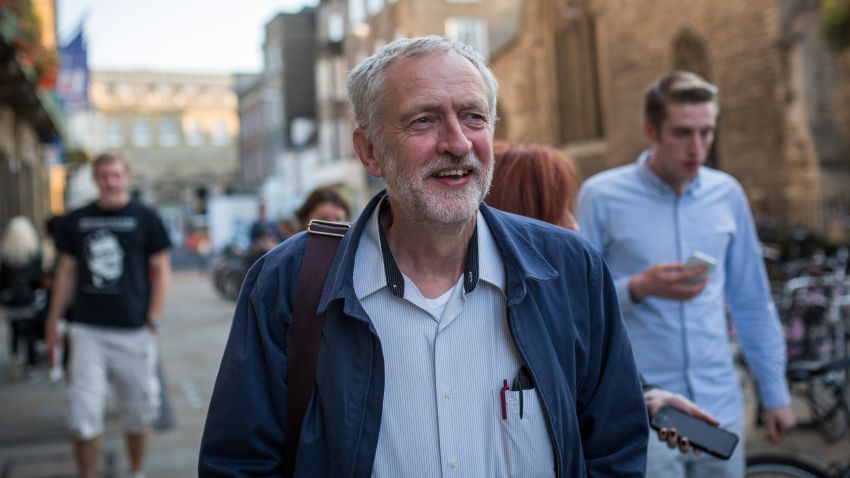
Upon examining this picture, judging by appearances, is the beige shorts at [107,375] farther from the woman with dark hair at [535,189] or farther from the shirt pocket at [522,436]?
the shirt pocket at [522,436]

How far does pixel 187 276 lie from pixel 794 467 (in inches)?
1373

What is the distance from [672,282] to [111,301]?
12.8 feet

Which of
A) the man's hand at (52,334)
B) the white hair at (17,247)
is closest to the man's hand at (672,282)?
the man's hand at (52,334)

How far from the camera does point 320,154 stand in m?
48.3

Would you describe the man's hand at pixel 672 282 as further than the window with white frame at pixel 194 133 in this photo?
No

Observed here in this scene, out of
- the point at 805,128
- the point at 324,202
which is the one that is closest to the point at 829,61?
the point at 805,128

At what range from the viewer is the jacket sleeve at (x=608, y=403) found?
6.89 feet

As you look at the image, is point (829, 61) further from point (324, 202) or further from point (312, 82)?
point (312, 82)

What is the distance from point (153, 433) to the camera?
7.40m

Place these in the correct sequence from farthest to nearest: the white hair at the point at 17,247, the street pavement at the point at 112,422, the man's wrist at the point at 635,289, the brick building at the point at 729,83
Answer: the brick building at the point at 729,83, the white hair at the point at 17,247, the street pavement at the point at 112,422, the man's wrist at the point at 635,289

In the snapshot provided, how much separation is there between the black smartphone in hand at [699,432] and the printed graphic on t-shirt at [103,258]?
4.13 metres

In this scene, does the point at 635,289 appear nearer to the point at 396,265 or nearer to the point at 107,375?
the point at 396,265

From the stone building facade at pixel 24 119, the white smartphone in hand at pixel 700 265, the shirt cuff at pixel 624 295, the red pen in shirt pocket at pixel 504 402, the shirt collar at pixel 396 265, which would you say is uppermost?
the stone building facade at pixel 24 119

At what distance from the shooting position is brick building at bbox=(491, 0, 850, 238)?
693 inches
